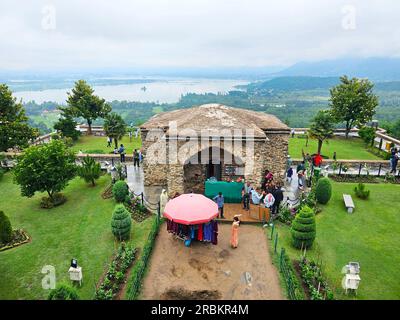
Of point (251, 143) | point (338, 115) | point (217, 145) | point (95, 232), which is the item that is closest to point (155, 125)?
point (217, 145)

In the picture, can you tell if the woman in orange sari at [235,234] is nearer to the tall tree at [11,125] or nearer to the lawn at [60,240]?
the lawn at [60,240]

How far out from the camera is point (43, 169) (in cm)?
1802

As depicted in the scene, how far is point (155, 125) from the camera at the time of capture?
21453mm

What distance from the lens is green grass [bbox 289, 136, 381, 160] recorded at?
96.4 ft

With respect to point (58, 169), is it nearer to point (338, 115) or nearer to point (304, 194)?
point (304, 194)

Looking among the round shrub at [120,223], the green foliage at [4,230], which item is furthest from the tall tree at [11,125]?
the round shrub at [120,223]

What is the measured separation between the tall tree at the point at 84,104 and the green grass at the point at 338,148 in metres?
20.7

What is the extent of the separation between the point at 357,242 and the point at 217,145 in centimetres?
870

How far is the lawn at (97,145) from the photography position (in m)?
32.0

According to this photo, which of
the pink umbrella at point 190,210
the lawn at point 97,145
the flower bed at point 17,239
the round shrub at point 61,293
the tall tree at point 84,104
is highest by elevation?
the tall tree at point 84,104

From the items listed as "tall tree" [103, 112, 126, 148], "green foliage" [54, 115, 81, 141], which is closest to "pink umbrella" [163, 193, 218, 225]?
"tall tree" [103, 112, 126, 148]

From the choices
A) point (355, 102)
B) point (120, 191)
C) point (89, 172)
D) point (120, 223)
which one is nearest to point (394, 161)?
point (355, 102)

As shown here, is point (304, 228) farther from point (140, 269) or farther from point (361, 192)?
point (361, 192)

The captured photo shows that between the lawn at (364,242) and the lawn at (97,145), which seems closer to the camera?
the lawn at (364,242)
